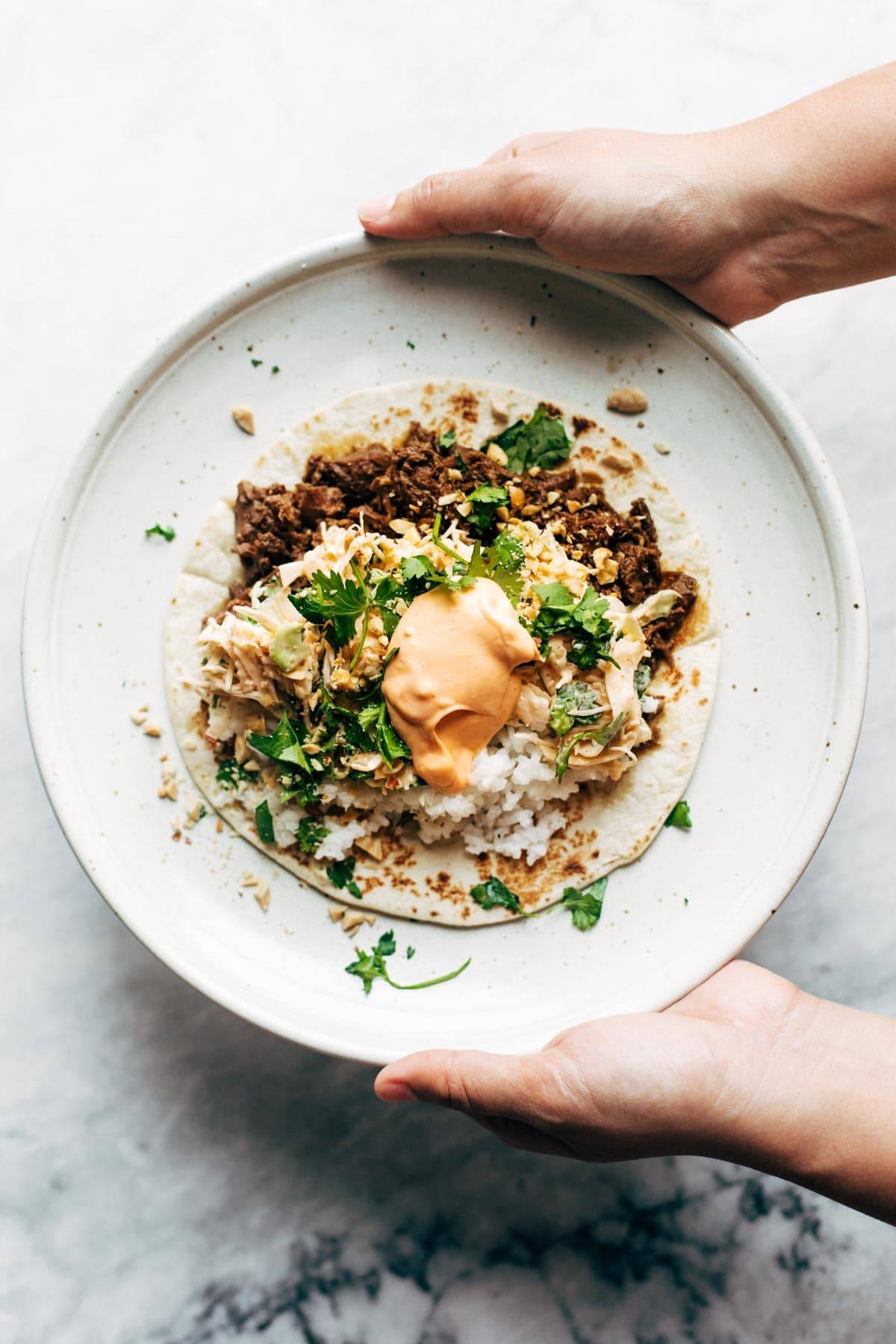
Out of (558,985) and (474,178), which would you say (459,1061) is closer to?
(558,985)

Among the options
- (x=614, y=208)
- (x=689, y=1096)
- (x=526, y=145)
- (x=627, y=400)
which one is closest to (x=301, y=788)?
(x=689, y=1096)

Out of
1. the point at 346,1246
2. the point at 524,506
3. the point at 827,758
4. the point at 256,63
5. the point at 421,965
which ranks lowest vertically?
the point at 346,1246

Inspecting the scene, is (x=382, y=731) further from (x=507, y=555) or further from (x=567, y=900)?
(x=567, y=900)

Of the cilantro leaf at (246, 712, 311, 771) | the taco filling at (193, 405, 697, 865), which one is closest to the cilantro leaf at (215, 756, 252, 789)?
the taco filling at (193, 405, 697, 865)

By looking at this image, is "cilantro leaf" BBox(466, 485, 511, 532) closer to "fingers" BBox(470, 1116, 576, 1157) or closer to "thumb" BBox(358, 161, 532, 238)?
"thumb" BBox(358, 161, 532, 238)

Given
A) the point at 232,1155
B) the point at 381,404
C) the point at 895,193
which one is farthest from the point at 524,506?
the point at 232,1155

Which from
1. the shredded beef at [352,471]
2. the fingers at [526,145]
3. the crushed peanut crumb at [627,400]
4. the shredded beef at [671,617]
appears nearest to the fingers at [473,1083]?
the shredded beef at [671,617]
